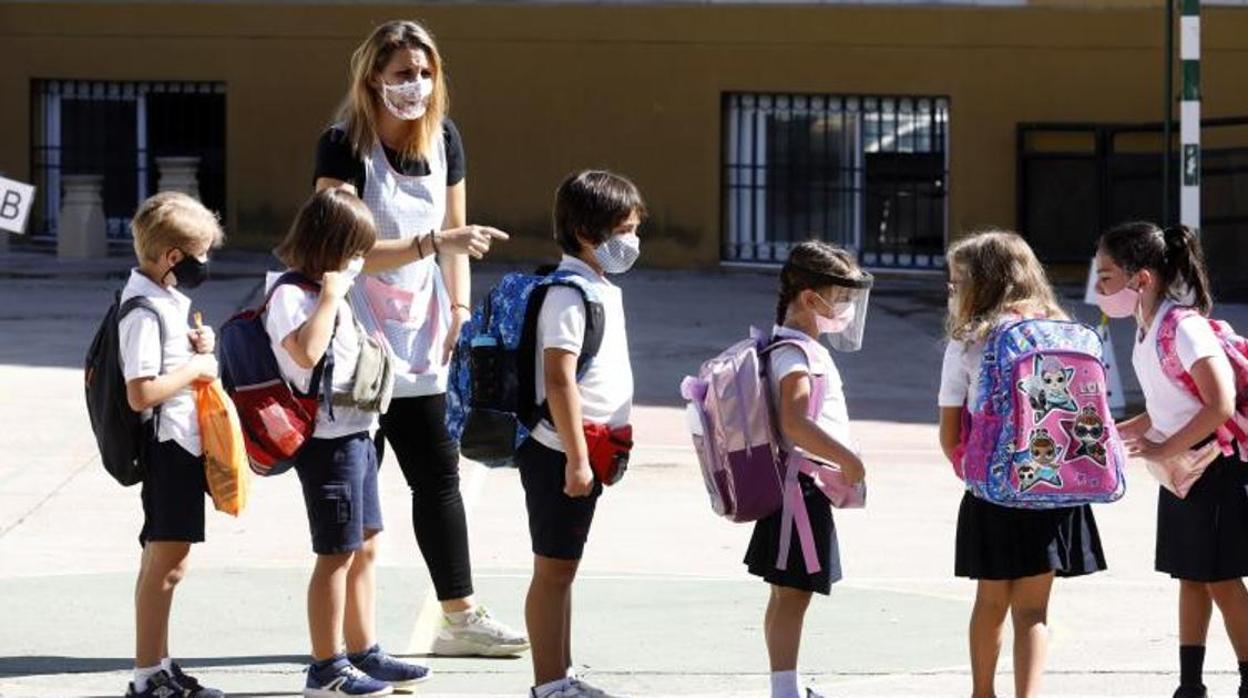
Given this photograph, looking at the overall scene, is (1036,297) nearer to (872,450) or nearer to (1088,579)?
(1088,579)

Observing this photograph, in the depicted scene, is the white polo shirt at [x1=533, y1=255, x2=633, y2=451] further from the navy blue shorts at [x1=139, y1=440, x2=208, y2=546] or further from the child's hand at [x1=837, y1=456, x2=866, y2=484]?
the navy blue shorts at [x1=139, y1=440, x2=208, y2=546]

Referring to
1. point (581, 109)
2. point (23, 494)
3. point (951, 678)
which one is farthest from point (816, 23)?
point (951, 678)

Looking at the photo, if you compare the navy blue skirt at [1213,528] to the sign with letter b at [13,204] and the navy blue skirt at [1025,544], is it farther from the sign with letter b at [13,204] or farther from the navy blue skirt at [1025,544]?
the sign with letter b at [13,204]

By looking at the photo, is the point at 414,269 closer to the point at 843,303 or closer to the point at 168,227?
the point at 168,227

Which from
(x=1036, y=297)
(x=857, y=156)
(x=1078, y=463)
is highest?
(x=857, y=156)

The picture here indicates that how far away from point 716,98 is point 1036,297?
45.6 ft

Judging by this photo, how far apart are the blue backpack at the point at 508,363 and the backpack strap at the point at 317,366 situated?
1.22 feet

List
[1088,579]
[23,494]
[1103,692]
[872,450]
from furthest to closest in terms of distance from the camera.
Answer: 1. [872,450]
2. [23,494]
3. [1088,579]
4. [1103,692]

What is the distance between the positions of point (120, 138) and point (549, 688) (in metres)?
16.1

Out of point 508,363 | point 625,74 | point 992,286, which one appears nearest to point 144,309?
point 508,363

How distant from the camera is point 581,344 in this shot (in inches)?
256

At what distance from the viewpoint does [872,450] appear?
474 inches

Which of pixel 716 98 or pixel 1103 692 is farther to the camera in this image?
pixel 716 98

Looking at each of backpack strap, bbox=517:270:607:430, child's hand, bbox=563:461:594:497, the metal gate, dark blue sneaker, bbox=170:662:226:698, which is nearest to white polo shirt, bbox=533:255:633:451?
backpack strap, bbox=517:270:607:430
